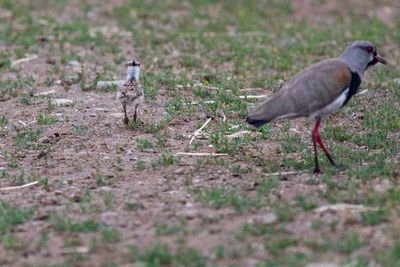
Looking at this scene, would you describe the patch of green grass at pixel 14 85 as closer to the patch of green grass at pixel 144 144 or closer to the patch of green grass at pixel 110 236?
the patch of green grass at pixel 144 144

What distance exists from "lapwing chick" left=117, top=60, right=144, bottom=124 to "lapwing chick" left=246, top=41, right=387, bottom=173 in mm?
1956

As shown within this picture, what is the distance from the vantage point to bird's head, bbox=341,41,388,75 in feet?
25.0

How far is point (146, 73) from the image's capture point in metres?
11.0

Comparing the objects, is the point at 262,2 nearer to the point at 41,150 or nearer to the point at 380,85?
the point at 380,85

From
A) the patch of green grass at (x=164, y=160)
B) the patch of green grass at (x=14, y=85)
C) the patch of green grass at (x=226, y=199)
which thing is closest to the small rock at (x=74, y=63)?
the patch of green grass at (x=14, y=85)

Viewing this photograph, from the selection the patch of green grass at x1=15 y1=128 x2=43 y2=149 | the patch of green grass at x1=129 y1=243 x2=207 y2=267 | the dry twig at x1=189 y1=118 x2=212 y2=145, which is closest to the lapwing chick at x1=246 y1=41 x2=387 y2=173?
the dry twig at x1=189 y1=118 x2=212 y2=145

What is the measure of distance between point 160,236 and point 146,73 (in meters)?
5.35

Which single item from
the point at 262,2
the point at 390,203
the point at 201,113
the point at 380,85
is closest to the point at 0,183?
the point at 201,113

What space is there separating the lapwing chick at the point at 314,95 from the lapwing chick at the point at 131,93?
1.96 metres

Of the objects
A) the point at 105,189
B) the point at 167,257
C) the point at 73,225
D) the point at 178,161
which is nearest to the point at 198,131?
the point at 178,161

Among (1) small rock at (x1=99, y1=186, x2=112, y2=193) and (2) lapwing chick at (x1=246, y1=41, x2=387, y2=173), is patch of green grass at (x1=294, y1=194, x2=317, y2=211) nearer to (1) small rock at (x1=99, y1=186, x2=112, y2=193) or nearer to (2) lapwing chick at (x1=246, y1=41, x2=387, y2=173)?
(2) lapwing chick at (x1=246, y1=41, x2=387, y2=173)

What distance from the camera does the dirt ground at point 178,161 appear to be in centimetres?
570

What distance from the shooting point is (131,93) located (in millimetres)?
8734

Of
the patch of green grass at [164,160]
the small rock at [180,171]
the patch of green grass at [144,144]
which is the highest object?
the patch of green grass at [144,144]
